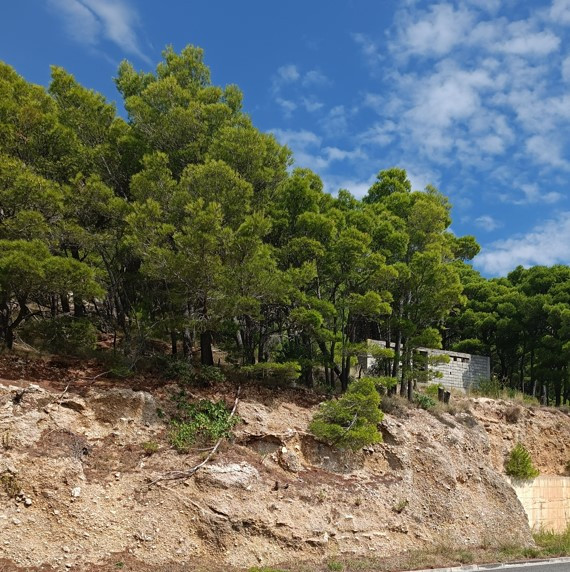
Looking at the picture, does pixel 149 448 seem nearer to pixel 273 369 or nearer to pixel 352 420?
pixel 273 369

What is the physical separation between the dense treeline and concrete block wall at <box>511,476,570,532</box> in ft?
19.1

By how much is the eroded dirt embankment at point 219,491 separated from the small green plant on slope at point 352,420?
1.60 feet

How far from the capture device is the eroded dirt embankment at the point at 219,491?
9.51 metres

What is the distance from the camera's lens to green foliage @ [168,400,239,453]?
38.8 feet

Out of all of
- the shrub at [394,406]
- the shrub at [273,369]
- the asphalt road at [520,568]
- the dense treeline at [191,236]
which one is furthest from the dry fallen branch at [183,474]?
the shrub at [394,406]

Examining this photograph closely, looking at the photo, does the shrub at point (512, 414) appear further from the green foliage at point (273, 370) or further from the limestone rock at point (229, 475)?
the limestone rock at point (229, 475)

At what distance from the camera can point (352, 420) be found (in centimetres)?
1359

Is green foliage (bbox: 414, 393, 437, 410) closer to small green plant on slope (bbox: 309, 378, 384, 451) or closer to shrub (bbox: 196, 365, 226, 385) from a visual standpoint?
small green plant on slope (bbox: 309, 378, 384, 451)

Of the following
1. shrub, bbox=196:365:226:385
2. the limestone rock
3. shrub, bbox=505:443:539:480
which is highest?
shrub, bbox=196:365:226:385

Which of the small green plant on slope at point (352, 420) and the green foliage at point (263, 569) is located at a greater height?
the small green plant on slope at point (352, 420)

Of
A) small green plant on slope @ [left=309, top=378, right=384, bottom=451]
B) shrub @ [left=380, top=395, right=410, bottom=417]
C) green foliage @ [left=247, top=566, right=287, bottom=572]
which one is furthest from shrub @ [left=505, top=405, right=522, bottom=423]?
green foliage @ [left=247, top=566, right=287, bottom=572]

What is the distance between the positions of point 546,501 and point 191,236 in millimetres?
15917

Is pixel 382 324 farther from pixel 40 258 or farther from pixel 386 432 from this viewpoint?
pixel 40 258

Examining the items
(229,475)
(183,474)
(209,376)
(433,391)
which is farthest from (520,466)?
(183,474)
